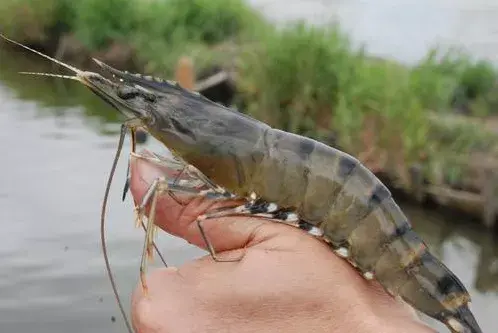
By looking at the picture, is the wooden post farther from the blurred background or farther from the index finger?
the index finger

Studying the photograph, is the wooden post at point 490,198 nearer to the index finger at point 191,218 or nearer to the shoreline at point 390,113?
the shoreline at point 390,113

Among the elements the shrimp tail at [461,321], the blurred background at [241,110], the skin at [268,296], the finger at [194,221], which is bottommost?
the blurred background at [241,110]

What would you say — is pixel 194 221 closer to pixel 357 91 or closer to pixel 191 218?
pixel 191 218

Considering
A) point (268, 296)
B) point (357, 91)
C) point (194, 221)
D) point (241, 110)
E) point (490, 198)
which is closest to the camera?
point (268, 296)

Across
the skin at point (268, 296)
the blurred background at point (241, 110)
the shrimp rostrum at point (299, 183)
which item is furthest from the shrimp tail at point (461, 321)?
the blurred background at point (241, 110)

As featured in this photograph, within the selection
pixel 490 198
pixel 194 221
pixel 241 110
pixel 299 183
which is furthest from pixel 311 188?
pixel 241 110

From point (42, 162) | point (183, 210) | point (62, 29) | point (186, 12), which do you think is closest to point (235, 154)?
point (183, 210)

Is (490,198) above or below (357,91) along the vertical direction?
below
